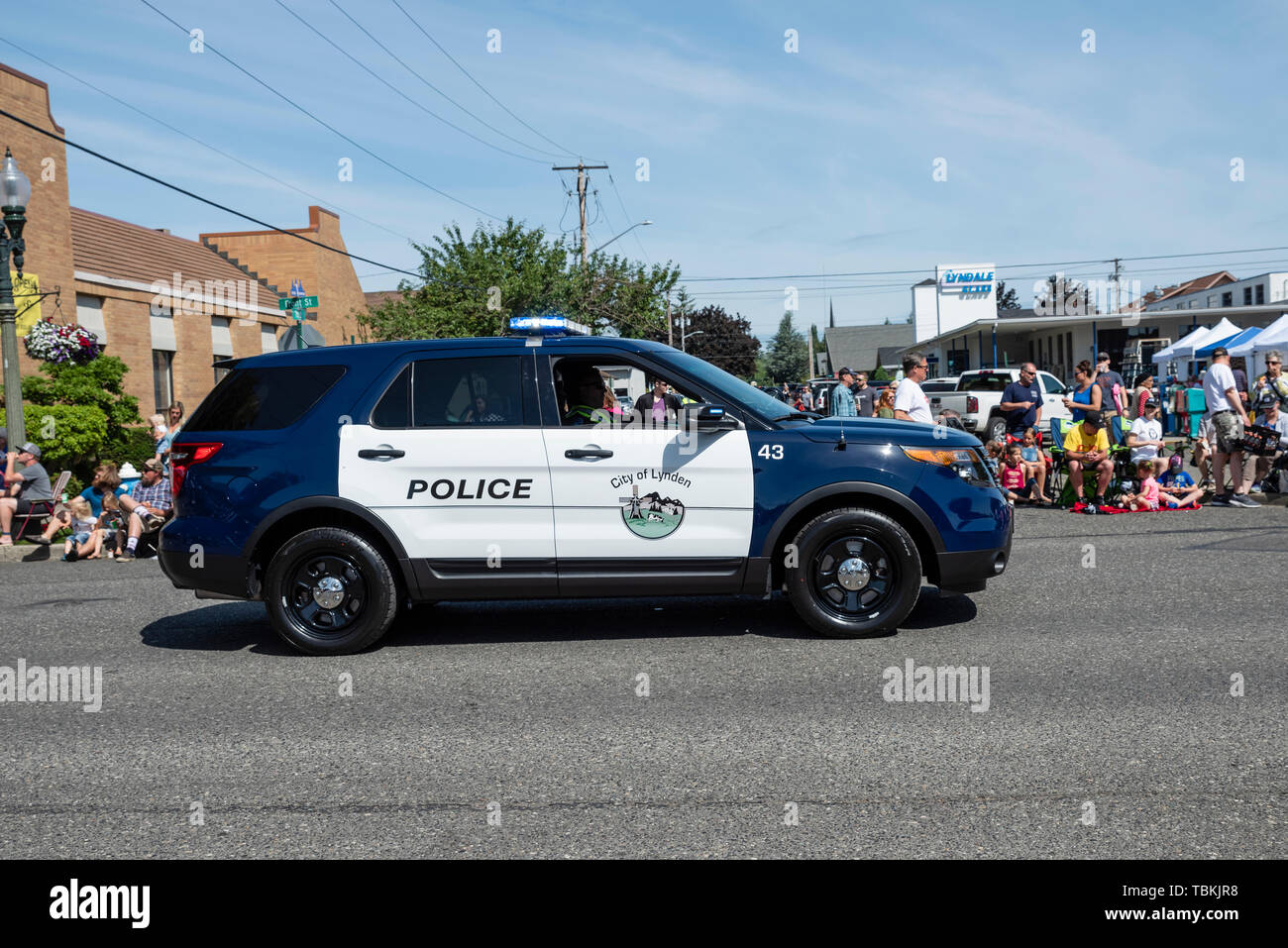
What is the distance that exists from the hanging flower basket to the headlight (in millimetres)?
15693

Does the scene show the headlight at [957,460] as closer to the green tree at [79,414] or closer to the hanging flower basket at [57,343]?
the hanging flower basket at [57,343]

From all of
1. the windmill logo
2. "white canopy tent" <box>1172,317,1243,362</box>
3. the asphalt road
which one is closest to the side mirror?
the windmill logo

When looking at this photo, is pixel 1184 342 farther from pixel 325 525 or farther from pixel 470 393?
pixel 325 525

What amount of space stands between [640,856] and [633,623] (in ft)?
12.3

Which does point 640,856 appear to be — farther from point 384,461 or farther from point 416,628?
point 416,628

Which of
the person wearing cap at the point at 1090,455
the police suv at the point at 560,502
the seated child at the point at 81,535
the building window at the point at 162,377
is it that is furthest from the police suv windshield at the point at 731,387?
the building window at the point at 162,377

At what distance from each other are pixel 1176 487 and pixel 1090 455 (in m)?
1.07

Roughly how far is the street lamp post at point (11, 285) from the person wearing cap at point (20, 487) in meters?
0.36

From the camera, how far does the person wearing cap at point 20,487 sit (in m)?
13.0

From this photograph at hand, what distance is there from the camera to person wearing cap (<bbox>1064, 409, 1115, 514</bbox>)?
508 inches

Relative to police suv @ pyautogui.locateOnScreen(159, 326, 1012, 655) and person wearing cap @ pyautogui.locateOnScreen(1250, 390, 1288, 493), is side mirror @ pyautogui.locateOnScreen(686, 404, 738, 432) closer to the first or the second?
police suv @ pyautogui.locateOnScreen(159, 326, 1012, 655)
